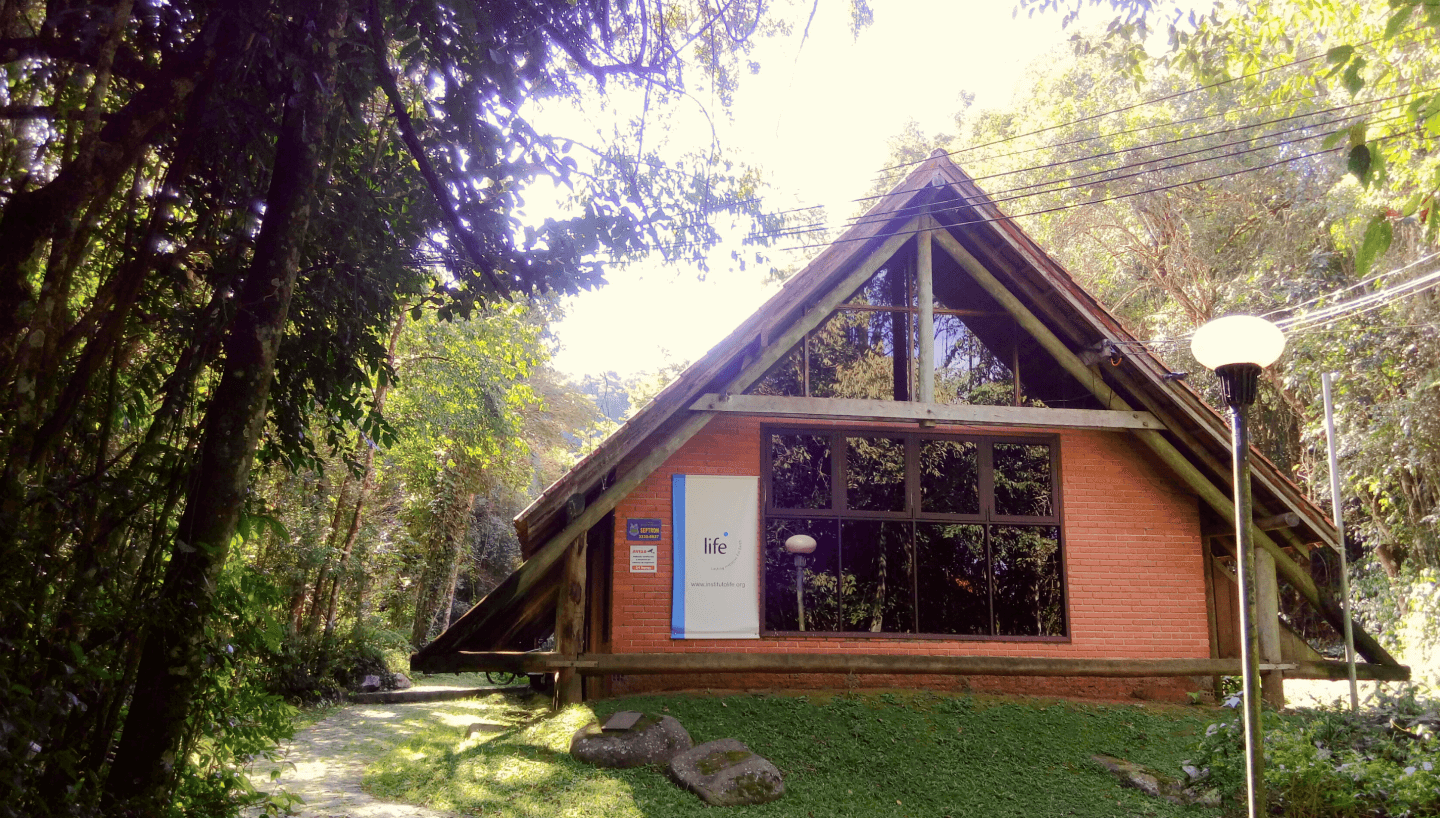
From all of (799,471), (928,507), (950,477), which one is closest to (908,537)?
(928,507)

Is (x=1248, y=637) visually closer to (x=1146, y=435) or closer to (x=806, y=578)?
(x=1146, y=435)

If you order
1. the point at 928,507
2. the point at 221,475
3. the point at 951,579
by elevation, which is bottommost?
the point at 951,579

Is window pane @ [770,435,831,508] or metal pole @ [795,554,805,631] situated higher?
window pane @ [770,435,831,508]

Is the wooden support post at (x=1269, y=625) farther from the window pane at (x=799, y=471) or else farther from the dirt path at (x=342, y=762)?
the dirt path at (x=342, y=762)

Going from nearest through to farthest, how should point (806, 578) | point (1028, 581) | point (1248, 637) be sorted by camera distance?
point (1248, 637) → point (806, 578) → point (1028, 581)

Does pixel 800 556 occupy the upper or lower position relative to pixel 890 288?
lower

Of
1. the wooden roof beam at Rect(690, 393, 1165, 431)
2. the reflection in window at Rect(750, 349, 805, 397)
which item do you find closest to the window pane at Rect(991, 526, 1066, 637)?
the wooden roof beam at Rect(690, 393, 1165, 431)

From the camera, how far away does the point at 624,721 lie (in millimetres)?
7535

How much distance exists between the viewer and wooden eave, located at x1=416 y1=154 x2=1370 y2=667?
825 centimetres

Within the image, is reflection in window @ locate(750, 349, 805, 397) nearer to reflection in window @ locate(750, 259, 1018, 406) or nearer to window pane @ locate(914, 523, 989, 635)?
reflection in window @ locate(750, 259, 1018, 406)

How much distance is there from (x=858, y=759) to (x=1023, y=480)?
4.34 meters

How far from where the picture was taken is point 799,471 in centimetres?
1005

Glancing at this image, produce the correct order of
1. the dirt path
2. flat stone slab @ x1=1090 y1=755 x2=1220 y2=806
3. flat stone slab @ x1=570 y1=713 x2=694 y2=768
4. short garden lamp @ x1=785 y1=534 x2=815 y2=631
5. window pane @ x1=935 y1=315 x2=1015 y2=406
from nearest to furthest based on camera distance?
the dirt path < flat stone slab @ x1=1090 y1=755 x2=1220 y2=806 < flat stone slab @ x1=570 y1=713 x2=694 y2=768 < short garden lamp @ x1=785 y1=534 x2=815 y2=631 < window pane @ x1=935 y1=315 x2=1015 y2=406

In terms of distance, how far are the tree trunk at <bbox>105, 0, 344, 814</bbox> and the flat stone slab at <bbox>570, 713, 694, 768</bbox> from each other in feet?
14.4
